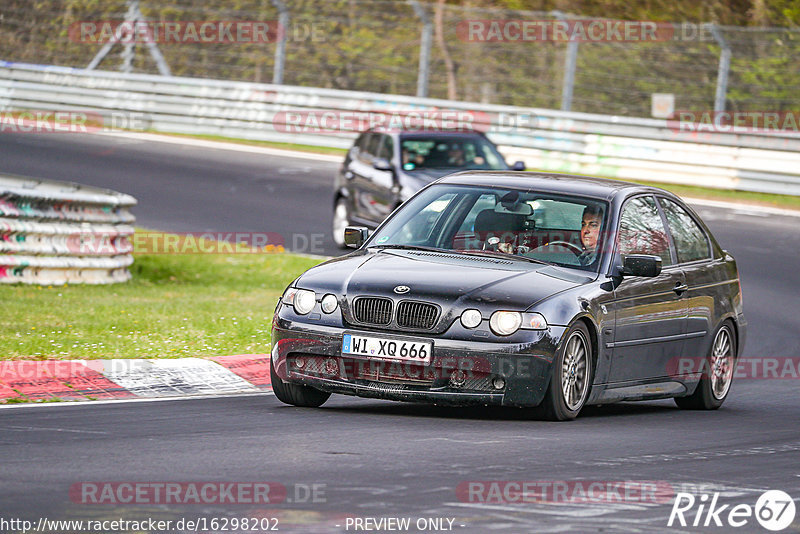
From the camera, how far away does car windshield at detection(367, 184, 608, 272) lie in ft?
30.6

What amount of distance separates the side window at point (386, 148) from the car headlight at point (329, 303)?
10318mm

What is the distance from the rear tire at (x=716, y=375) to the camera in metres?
10.3

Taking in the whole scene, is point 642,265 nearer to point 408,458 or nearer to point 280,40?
point 408,458

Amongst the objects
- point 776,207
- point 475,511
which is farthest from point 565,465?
point 776,207

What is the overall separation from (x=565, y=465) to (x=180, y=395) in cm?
322

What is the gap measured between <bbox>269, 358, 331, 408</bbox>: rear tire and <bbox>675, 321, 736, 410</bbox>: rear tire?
111 inches

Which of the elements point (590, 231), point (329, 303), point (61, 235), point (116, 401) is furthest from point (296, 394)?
point (61, 235)

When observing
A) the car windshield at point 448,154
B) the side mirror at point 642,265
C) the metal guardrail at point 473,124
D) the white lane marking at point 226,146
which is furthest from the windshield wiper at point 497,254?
the white lane marking at point 226,146

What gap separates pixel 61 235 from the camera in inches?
599

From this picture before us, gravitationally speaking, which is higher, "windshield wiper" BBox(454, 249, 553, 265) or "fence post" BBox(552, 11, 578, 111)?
"fence post" BBox(552, 11, 578, 111)
